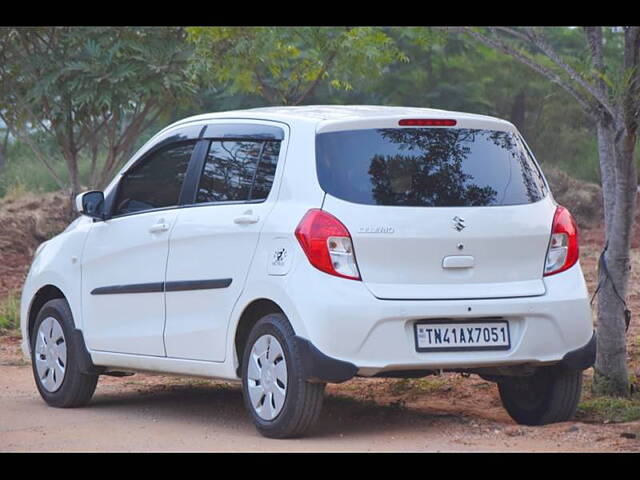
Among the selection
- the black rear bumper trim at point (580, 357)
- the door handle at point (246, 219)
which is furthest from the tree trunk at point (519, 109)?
Result: the door handle at point (246, 219)

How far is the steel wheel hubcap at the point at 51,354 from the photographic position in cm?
918

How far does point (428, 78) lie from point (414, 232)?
23125mm

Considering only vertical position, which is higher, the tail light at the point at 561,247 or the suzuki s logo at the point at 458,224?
the suzuki s logo at the point at 458,224

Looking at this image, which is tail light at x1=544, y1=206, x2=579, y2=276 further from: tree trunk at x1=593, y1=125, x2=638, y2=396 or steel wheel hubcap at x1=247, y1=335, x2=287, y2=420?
steel wheel hubcap at x1=247, y1=335, x2=287, y2=420

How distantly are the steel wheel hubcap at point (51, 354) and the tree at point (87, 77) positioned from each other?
22.3ft

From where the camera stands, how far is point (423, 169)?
7.35 metres

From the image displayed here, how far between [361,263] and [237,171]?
1.24 metres

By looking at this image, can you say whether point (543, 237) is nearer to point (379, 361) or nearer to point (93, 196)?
point (379, 361)

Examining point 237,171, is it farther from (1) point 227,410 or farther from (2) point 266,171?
(1) point 227,410

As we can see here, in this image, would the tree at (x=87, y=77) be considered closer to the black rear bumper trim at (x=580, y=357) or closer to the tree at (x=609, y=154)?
the tree at (x=609, y=154)

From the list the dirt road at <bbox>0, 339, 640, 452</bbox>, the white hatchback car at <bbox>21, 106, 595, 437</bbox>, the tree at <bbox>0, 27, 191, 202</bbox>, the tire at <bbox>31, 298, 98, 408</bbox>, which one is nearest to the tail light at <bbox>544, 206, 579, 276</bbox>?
the white hatchback car at <bbox>21, 106, 595, 437</bbox>

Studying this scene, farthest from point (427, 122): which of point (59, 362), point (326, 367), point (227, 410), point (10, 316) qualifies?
point (10, 316)

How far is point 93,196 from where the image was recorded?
29.4 feet
